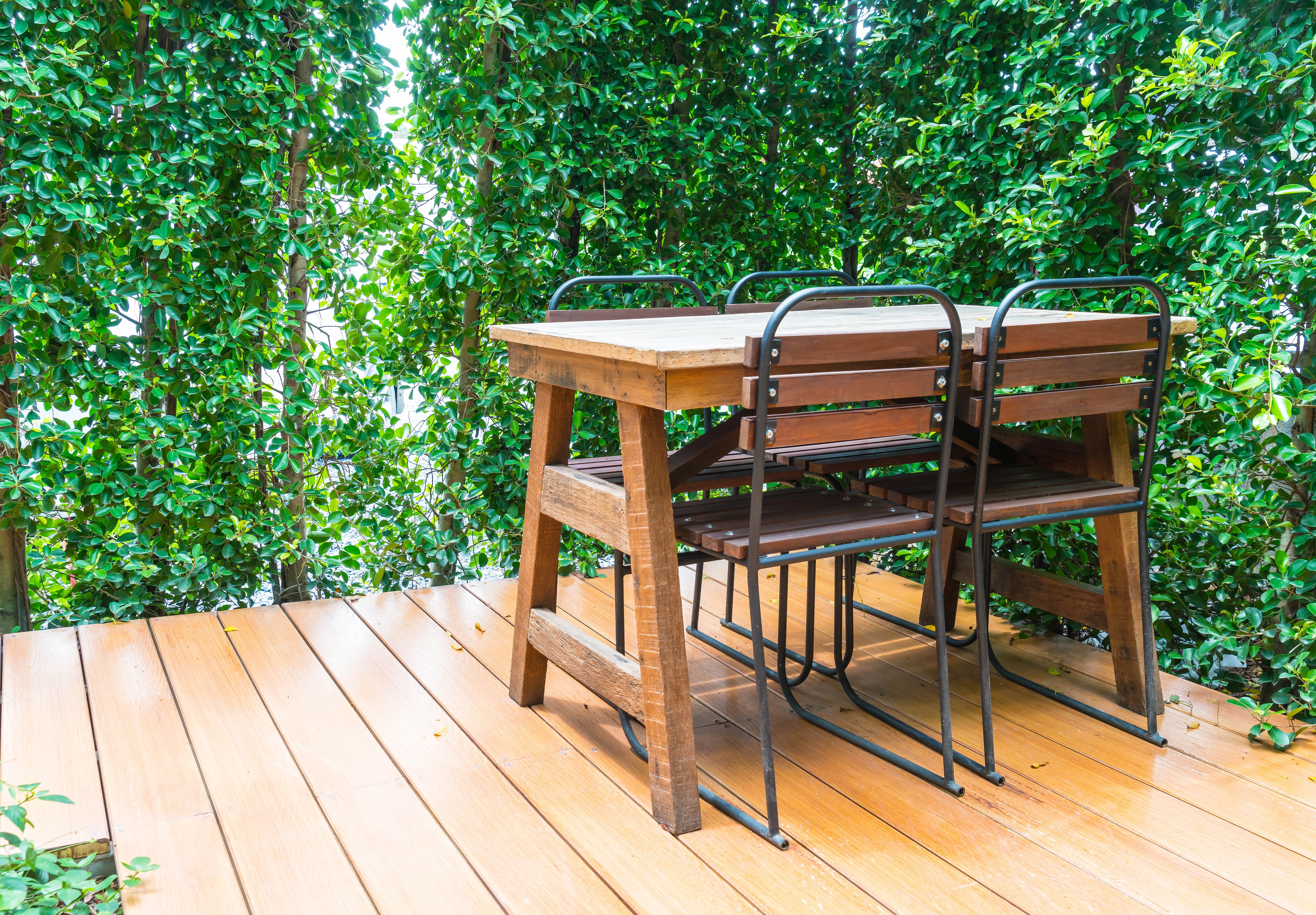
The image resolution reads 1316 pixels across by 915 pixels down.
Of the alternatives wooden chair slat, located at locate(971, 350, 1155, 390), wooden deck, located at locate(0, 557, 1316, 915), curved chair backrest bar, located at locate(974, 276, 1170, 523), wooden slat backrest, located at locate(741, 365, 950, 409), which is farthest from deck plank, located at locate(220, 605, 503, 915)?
wooden chair slat, located at locate(971, 350, 1155, 390)

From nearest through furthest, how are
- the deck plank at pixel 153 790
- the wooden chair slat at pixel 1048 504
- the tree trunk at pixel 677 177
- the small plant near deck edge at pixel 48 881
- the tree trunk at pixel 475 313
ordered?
the small plant near deck edge at pixel 48 881, the deck plank at pixel 153 790, the wooden chair slat at pixel 1048 504, the tree trunk at pixel 475 313, the tree trunk at pixel 677 177

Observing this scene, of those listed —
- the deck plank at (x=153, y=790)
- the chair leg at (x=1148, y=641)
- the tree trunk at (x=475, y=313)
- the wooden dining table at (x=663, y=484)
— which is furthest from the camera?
the tree trunk at (x=475, y=313)

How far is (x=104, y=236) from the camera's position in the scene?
9.02ft

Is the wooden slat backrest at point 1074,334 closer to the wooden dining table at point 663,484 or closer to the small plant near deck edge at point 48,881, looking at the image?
the wooden dining table at point 663,484

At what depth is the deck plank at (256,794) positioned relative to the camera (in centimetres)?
162

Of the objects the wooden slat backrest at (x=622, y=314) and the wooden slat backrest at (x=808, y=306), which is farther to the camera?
the wooden slat backrest at (x=808, y=306)

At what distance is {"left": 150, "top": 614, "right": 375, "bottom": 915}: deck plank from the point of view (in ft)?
5.32

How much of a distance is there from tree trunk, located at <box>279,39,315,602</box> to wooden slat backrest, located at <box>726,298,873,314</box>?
132 cm

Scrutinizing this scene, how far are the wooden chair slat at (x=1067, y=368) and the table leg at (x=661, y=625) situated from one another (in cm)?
67

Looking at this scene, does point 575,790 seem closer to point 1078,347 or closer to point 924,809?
point 924,809

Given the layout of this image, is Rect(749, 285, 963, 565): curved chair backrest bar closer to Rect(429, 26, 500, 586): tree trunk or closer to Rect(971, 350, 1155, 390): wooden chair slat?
Rect(971, 350, 1155, 390): wooden chair slat

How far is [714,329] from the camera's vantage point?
2135 millimetres

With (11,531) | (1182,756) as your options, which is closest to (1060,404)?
(1182,756)

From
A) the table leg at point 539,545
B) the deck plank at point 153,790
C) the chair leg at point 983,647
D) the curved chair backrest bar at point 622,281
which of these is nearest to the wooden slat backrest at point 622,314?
the curved chair backrest bar at point 622,281
